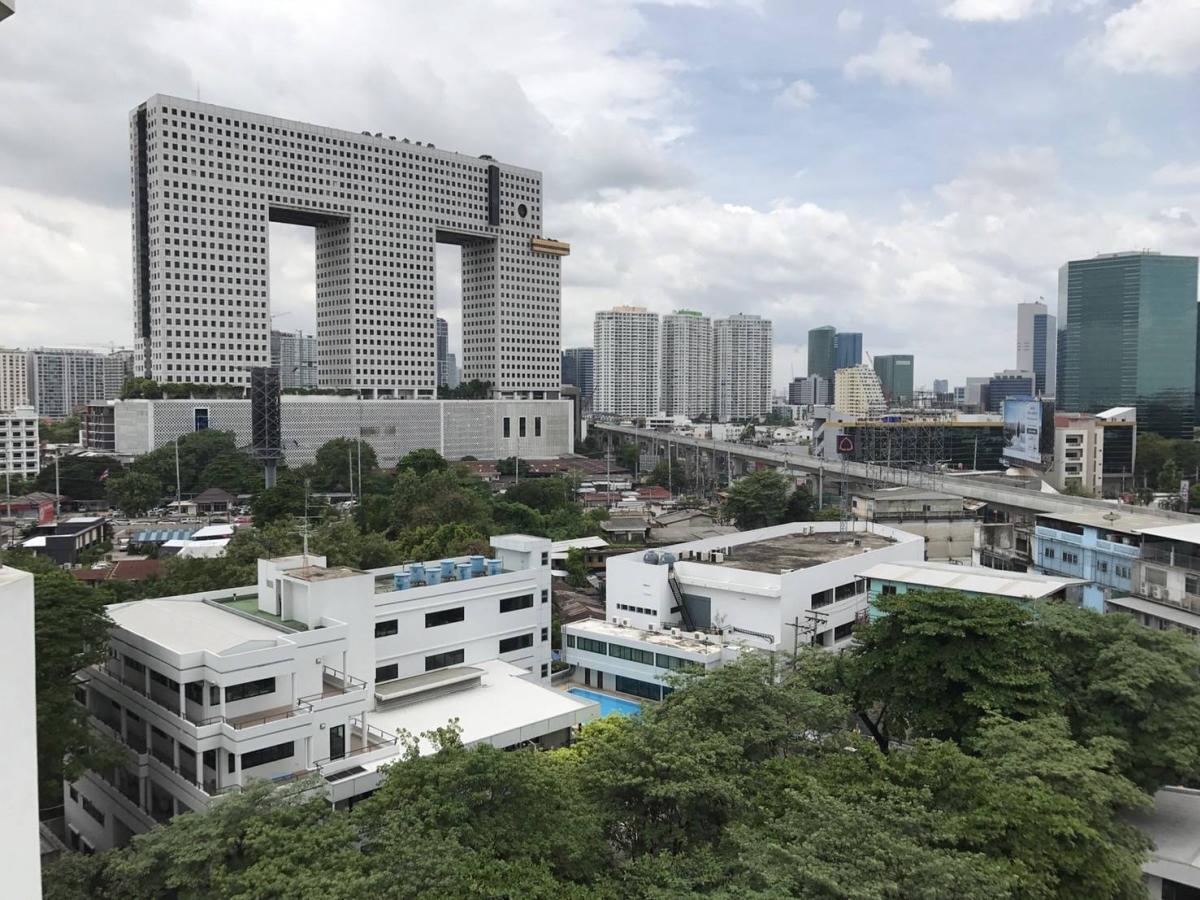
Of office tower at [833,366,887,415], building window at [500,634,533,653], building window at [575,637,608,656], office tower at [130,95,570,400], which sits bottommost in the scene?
building window at [575,637,608,656]

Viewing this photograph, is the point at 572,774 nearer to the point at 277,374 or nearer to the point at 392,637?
the point at 392,637

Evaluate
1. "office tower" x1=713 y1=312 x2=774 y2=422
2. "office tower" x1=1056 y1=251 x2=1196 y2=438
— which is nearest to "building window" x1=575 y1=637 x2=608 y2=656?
"office tower" x1=1056 y1=251 x2=1196 y2=438

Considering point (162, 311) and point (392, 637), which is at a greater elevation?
point (162, 311)

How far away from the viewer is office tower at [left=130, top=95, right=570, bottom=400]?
229 ft

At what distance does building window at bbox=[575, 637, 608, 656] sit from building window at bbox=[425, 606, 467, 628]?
4.50m

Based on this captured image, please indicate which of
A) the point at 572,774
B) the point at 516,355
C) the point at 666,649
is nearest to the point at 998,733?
the point at 572,774

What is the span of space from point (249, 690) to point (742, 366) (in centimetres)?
13908

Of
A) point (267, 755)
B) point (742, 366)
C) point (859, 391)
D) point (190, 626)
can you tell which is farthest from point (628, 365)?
point (267, 755)

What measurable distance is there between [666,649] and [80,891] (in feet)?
46.3

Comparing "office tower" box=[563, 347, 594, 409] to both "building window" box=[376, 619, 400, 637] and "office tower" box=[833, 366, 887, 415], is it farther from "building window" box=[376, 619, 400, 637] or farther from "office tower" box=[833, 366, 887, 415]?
"building window" box=[376, 619, 400, 637]

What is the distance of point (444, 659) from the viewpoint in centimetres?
2075

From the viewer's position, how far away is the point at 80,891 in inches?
440

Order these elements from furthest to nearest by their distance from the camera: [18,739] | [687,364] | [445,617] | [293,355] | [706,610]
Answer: [293,355] → [687,364] → [706,610] → [445,617] → [18,739]

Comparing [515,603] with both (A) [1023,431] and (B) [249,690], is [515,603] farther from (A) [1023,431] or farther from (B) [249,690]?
(A) [1023,431]
